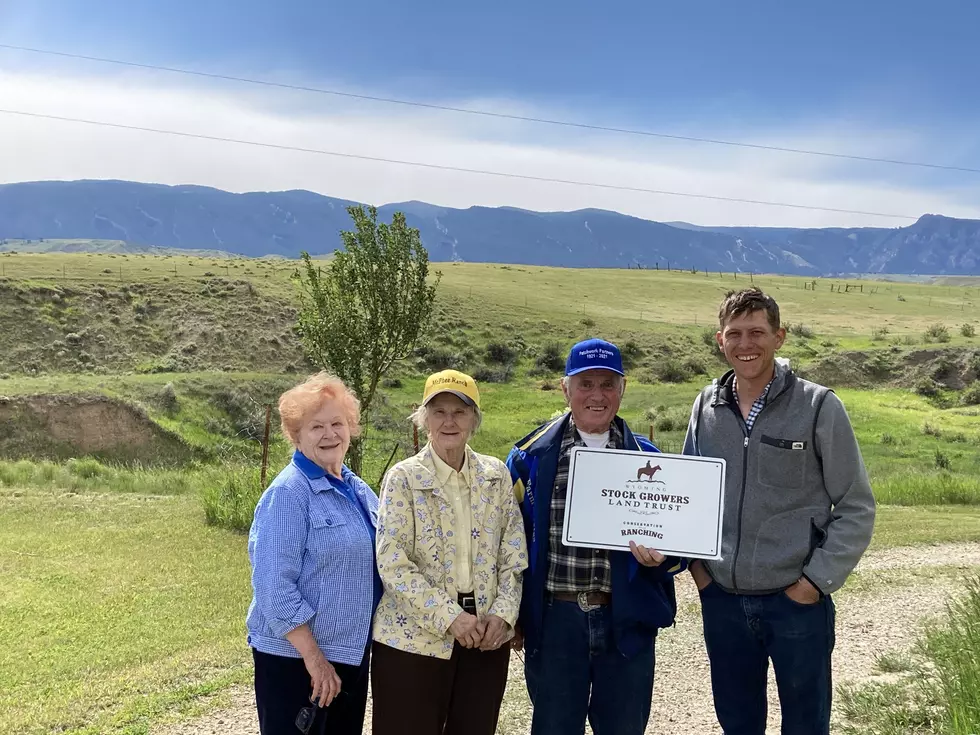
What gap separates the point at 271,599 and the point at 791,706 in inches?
87.6

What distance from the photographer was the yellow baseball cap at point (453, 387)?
3.19 metres

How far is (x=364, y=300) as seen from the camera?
35.1 feet

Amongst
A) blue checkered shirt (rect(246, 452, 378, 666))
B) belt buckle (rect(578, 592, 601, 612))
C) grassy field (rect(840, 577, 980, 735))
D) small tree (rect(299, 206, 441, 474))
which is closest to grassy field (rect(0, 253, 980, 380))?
small tree (rect(299, 206, 441, 474))

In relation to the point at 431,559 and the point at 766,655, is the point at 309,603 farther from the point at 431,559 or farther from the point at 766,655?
the point at 766,655

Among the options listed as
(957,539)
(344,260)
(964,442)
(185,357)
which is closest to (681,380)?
(964,442)

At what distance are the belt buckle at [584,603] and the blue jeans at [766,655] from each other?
0.59m

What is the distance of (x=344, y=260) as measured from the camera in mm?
10734

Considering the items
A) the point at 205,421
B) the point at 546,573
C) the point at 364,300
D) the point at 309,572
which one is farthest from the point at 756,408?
the point at 205,421

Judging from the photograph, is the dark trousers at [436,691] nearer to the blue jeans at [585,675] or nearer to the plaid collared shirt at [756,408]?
the blue jeans at [585,675]

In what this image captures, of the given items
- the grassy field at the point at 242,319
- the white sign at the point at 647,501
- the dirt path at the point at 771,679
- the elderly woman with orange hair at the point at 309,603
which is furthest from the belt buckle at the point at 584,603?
the grassy field at the point at 242,319

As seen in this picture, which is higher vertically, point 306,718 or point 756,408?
point 756,408

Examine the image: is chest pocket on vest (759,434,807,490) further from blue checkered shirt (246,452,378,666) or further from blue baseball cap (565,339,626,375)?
blue checkered shirt (246,452,378,666)

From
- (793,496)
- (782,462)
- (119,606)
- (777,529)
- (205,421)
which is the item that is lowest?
(205,421)

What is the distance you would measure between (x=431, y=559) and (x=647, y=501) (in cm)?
96
